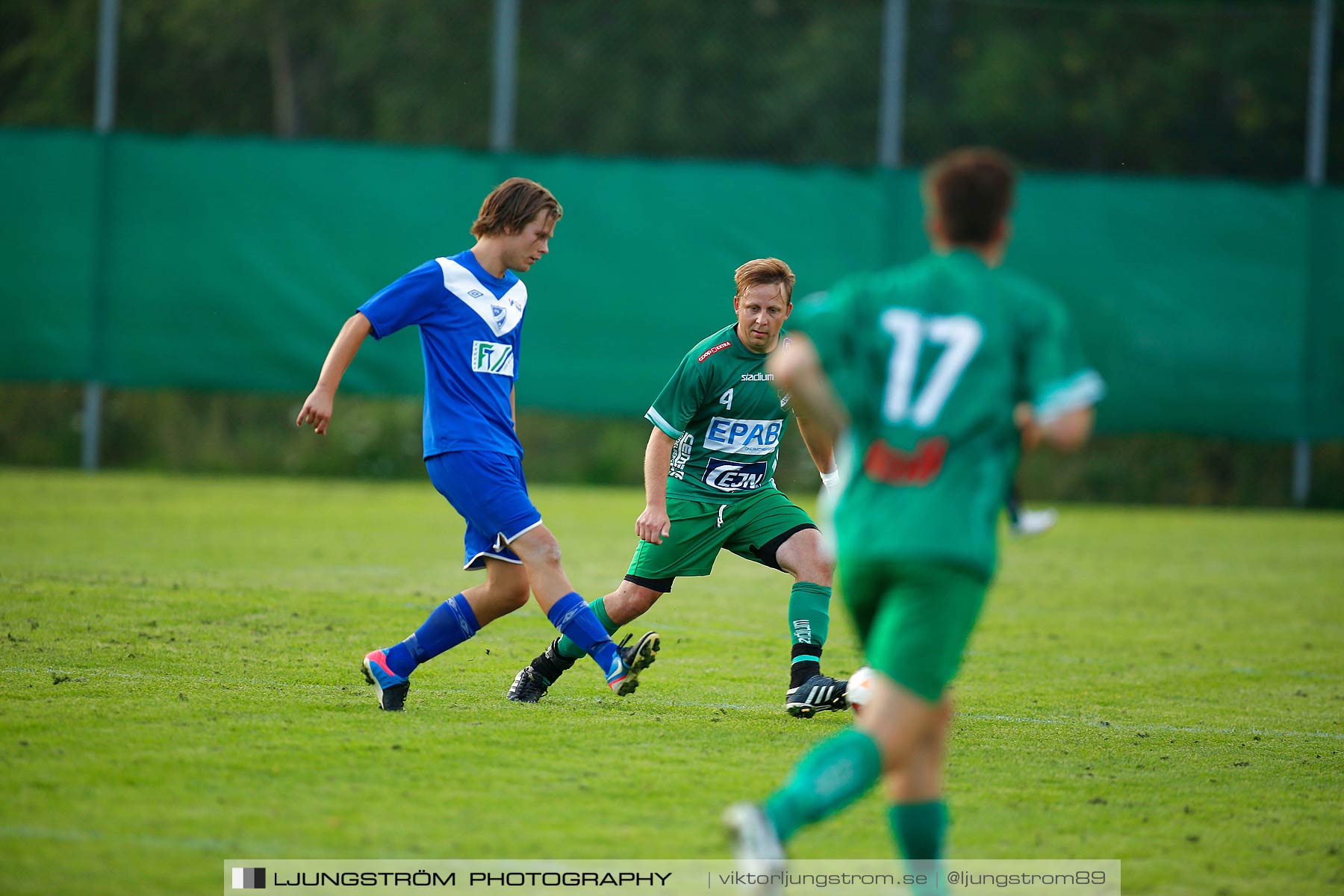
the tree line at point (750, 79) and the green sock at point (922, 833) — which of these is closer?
the green sock at point (922, 833)

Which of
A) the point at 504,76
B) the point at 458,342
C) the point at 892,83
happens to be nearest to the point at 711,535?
the point at 458,342

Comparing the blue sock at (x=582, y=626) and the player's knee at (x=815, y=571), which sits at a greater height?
the player's knee at (x=815, y=571)

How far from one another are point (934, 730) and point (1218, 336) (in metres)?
12.0

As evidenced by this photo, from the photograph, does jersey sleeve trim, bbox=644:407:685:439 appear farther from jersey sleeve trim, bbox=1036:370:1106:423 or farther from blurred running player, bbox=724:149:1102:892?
jersey sleeve trim, bbox=1036:370:1106:423

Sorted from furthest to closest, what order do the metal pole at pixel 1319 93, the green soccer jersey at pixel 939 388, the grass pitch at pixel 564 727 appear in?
the metal pole at pixel 1319 93, the grass pitch at pixel 564 727, the green soccer jersey at pixel 939 388

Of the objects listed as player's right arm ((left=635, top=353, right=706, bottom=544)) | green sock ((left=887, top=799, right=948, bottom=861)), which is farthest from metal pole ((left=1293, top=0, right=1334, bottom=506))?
green sock ((left=887, top=799, right=948, bottom=861))

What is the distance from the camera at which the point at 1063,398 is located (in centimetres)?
315

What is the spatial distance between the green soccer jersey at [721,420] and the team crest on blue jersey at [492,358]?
2.30 ft

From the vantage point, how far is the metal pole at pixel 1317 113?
14367 millimetres

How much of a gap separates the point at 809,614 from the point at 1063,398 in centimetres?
269

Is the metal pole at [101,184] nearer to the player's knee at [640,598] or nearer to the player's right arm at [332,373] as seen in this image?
the player's knee at [640,598]

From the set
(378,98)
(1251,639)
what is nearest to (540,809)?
(1251,639)

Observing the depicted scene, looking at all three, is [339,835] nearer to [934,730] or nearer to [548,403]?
[934,730]

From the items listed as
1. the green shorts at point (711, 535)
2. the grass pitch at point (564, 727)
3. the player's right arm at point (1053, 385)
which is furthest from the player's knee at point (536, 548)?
the player's right arm at point (1053, 385)
